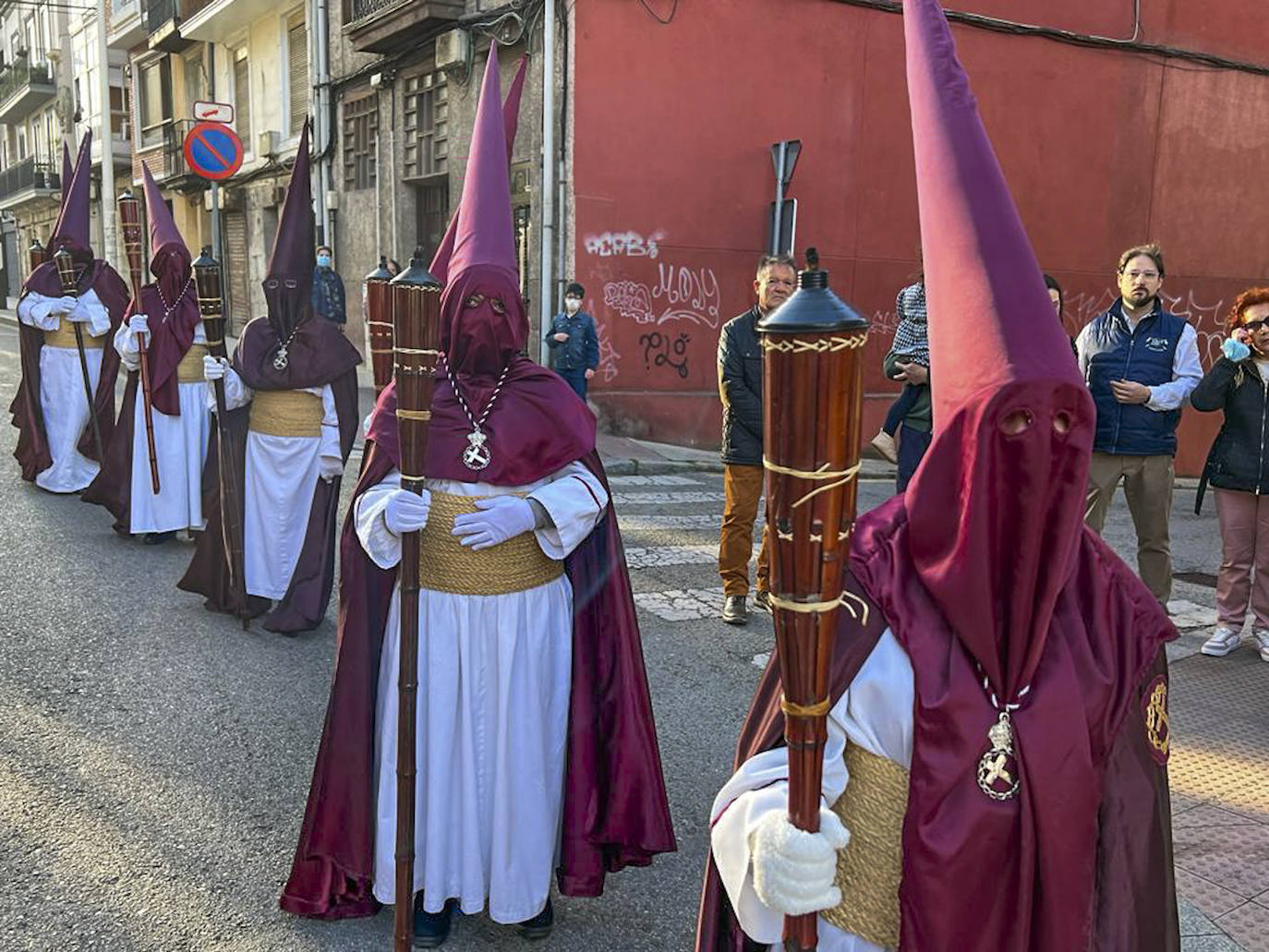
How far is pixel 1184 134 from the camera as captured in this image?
15.7 meters

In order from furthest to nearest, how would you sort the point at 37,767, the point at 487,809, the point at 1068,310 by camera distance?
the point at 1068,310
the point at 37,767
the point at 487,809

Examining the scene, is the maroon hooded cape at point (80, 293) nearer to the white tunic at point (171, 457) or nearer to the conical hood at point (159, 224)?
the white tunic at point (171, 457)

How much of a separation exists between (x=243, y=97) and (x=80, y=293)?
17.0m

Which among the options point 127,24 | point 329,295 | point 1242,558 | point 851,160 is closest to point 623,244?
point 851,160

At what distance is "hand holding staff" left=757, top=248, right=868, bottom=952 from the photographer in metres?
1.40

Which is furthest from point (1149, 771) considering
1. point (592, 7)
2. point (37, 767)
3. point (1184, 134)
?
point (1184, 134)

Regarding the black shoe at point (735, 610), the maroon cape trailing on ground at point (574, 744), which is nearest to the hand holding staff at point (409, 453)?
the maroon cape trailing on ground at point (574, 744)

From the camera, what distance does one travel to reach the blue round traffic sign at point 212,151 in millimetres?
9938

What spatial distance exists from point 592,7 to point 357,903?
11861 mm

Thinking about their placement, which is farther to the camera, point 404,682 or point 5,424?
point 5,424

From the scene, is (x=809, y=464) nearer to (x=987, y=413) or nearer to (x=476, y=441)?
(x=987, y=413)

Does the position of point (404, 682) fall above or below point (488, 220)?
below

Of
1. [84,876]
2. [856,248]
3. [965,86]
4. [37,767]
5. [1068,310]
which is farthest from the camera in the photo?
[1068,310]

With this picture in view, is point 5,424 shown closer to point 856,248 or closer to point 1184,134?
point 856,248
